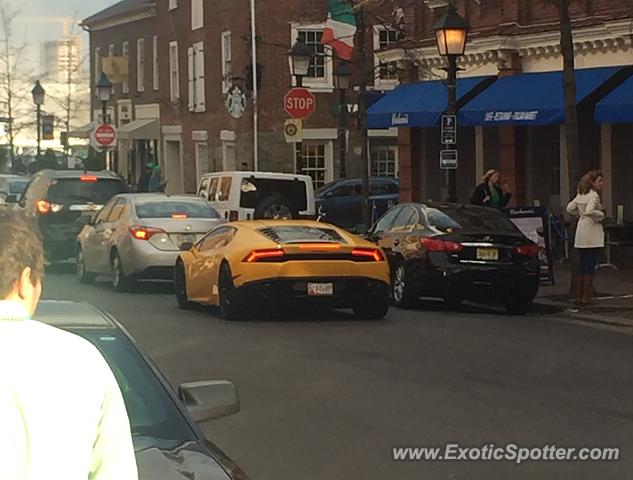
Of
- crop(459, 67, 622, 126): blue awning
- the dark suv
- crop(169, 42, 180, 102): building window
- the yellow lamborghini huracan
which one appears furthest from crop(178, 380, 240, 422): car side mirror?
crop(169, 42, 180, 102): building window

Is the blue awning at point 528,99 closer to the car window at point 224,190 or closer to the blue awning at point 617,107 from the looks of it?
the blue awning at point 617,107

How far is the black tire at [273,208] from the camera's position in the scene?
28.2 metres

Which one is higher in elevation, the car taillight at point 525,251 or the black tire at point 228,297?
the car taillight at point 525,251

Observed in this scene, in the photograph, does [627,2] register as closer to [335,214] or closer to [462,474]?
[335,214]

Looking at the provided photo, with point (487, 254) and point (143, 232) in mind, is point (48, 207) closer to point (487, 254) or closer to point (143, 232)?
point (143, 232)

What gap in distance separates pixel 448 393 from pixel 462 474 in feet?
9.70

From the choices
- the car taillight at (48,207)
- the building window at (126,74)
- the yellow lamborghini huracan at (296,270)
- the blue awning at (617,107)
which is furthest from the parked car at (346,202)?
the building window at (126,74)

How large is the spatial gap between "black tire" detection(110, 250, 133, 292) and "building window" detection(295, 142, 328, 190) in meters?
23.8

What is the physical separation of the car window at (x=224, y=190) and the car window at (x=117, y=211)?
19.5 ft

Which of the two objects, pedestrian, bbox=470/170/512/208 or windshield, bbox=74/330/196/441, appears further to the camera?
pedestrian, bbox=470/170/512/208

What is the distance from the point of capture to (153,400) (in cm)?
511

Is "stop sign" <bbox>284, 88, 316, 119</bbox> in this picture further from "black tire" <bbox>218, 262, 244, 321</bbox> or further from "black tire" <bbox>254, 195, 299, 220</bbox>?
"black tire" <bbox>218, 262, 244, 321</bbox>

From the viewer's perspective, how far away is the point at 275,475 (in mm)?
8336

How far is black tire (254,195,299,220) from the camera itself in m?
28.2
